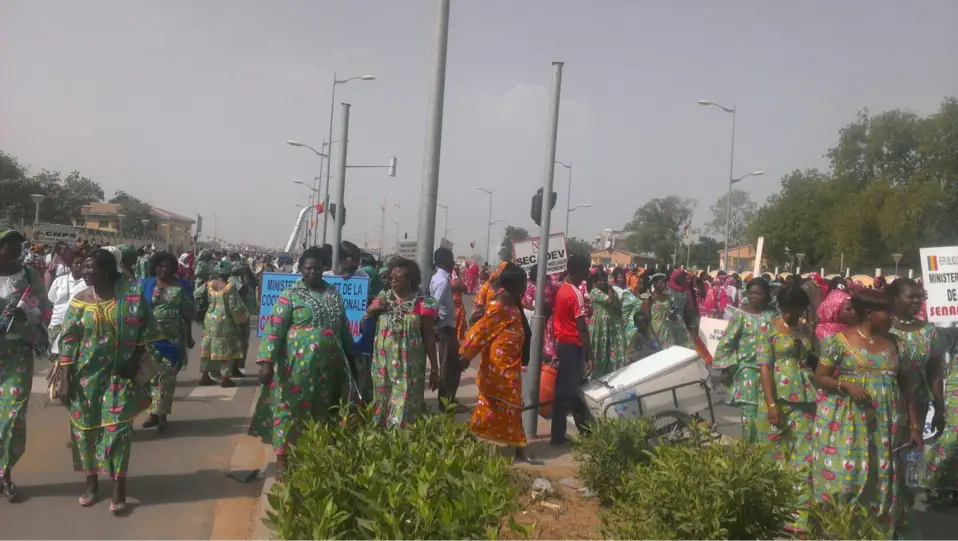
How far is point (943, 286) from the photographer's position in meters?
6.95

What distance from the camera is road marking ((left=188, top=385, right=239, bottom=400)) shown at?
375 inches

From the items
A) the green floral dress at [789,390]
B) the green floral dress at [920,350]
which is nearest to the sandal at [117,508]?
the green floral dress at [789,390]

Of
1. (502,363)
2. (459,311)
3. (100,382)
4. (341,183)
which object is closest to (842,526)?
(502,363)

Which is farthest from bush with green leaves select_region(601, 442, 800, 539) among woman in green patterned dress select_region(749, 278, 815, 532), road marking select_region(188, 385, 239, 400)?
road marking select_region(188, 385, 239, 400)

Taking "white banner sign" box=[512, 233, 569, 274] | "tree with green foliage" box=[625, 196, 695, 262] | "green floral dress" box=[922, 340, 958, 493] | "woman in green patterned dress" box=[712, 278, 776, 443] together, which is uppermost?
"tree with green foliage" box=[625, 196, 695, 262]

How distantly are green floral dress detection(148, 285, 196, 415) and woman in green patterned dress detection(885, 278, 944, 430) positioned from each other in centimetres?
632

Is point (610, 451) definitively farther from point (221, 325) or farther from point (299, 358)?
point (221, 325)

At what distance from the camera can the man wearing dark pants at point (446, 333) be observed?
7047 millimetres

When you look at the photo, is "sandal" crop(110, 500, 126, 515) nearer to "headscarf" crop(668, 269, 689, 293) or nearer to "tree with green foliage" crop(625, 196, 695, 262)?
"headscarf" crop(668, 269, 689, 293)

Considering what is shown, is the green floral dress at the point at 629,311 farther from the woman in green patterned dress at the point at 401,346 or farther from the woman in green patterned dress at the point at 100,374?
the woman in green patterned dress at the point at 100,374

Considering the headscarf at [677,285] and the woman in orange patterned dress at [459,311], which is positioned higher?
the headscarf at [677,285]

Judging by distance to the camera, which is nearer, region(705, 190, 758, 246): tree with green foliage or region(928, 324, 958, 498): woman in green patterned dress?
region(928, 324, 958, 498): woman in green patterned dress

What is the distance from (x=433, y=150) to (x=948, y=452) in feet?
15.8

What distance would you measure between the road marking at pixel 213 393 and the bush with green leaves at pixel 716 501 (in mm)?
7077
